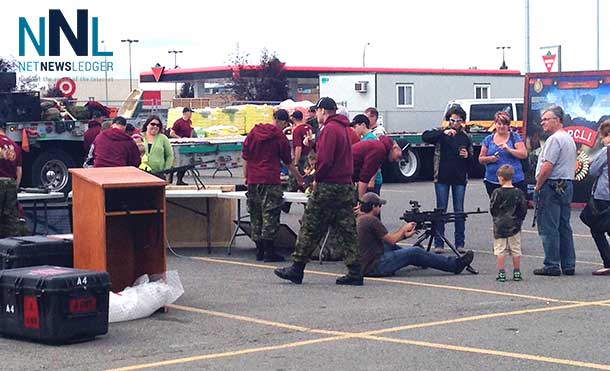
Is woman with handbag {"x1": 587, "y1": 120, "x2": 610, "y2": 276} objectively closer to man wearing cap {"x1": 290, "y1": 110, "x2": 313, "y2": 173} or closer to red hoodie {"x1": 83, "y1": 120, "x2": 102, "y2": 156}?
man wearing cap {"x1": 290, "y1": 110, "x2": 313, "y2": 173}

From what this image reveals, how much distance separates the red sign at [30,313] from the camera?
879 cm

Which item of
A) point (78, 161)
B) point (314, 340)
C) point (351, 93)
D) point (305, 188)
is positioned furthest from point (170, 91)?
point (314, 340)

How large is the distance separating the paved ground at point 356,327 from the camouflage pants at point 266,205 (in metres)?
0.48

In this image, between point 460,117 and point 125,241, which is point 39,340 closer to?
point 125,241

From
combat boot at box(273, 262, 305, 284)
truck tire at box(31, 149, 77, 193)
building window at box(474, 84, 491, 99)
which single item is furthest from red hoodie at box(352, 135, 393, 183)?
building window at box(474, 84, 491, 99)

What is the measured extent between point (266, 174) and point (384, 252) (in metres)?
1.87

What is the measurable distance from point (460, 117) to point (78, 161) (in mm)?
11551

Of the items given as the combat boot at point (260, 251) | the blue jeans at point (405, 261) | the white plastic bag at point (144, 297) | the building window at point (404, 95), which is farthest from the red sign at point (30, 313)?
the building window at point (404, 95)

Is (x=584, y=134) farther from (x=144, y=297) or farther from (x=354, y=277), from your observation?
(x=144, y=297)

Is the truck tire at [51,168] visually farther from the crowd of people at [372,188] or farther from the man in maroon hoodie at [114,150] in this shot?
the man in maroon hoodie at [114,150]

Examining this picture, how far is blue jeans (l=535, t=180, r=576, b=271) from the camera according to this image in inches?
496

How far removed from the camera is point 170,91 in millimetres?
96438

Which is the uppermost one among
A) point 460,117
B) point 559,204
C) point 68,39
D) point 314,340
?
point 68,39

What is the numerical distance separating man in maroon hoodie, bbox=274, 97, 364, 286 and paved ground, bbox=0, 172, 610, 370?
1.24 feet
